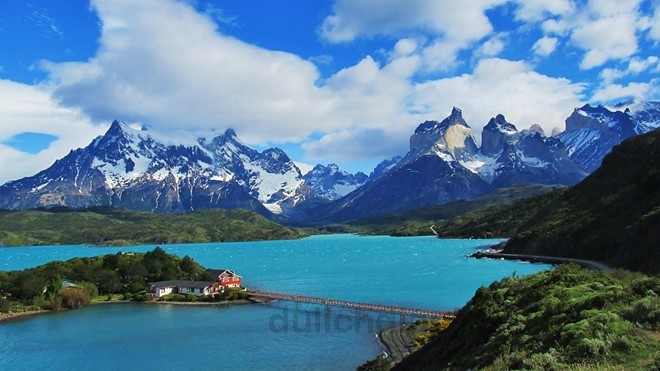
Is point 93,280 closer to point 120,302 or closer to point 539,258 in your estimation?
point 120,302

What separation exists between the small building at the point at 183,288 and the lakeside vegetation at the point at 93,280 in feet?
6.51

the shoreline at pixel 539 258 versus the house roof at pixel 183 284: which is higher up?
the shoreline at pixel 539 258

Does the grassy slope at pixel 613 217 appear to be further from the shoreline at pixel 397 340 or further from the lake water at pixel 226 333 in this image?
the shoreline at pixel 397 340

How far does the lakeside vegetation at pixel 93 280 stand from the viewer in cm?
8612

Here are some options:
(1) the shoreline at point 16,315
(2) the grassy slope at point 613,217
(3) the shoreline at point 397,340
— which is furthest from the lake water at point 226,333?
(2) the grassy slope at point 613,217

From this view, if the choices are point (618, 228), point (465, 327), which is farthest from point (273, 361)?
point (618, 228)

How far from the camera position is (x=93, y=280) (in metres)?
99.9

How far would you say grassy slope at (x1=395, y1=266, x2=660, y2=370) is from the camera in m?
13.7

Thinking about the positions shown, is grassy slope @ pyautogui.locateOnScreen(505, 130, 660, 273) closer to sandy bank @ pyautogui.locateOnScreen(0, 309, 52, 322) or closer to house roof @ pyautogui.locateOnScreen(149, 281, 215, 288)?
house roof @ pyautogui.locateOnScreen(149, 281, 215, 288)

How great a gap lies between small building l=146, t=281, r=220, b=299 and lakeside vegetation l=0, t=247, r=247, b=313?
78.1 inches

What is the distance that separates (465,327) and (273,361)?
27.5 m

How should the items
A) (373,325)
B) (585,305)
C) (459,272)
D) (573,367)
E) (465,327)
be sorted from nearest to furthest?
1. (573,367)
2. (585,305)
3. (465,327)
4. (373,325)
5. (459,272)

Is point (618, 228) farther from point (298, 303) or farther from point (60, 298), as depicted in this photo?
point (60, 298)

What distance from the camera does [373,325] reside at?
63.5 meters
